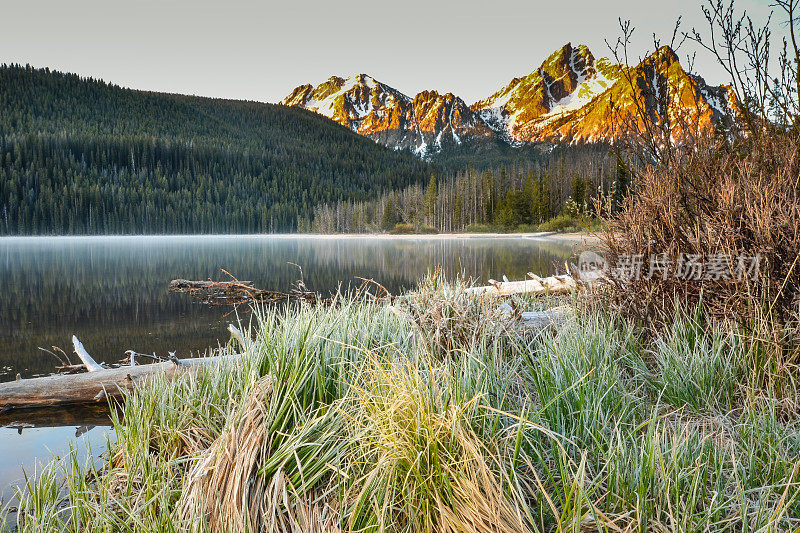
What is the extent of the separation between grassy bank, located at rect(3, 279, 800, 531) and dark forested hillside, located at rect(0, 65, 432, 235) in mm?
99838

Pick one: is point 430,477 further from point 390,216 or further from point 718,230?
point 390,216

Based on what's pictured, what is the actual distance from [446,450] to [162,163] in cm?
13202

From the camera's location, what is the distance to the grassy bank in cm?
174

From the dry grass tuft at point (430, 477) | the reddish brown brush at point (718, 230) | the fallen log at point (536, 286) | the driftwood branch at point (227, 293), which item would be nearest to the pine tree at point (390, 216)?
the driftwood branch at point (227, 293)

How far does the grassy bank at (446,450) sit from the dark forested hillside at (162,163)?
99.8 m

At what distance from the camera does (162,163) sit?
118 m

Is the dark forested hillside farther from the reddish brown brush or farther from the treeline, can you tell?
the reddish brown brush

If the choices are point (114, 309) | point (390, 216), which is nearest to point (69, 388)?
point (114, 309)

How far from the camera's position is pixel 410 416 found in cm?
194

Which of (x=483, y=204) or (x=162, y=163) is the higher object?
(x=162, y=163)

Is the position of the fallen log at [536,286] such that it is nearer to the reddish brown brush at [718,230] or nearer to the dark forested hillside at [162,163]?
the reddish brown brush at [718,230]

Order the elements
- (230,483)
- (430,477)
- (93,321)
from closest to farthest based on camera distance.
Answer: (430,477)
(230,483)
(93,321)

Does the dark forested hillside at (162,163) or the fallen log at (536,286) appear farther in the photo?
the dark forested hillside at (162,163)

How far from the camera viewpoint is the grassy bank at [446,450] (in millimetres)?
1744
